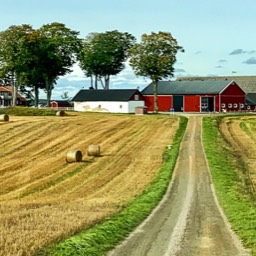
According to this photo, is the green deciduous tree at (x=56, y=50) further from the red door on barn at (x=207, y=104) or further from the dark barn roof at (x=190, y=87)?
the red door on barn at (x=207, y=104)

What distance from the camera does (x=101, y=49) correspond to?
420ft

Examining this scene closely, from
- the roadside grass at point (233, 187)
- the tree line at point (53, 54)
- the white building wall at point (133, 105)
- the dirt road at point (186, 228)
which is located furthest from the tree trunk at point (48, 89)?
the dirt road at point (186, 228)

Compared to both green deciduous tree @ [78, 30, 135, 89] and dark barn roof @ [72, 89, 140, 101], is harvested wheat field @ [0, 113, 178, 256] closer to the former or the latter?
dark barn roof @ [72, 89, 140, 101]

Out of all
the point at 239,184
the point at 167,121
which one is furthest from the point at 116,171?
the point at 167,121

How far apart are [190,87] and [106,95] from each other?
14273 mm

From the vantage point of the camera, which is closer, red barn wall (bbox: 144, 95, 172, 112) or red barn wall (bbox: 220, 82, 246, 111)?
red barn wall (bbox: 220, 82, 246, 111)

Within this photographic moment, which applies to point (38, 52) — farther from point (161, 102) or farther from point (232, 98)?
point (232, 98)

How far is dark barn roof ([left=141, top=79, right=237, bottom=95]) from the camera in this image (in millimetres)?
104188

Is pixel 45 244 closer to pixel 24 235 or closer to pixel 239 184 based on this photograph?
pixel 24 235

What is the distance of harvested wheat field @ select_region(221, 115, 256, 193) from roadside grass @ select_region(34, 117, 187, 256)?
6248mm

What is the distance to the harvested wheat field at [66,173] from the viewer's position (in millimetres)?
16641

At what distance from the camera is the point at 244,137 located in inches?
2229

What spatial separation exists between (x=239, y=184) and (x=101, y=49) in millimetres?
100468

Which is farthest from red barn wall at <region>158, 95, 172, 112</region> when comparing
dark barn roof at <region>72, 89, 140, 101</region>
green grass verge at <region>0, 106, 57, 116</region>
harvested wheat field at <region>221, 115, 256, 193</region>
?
green grass verge at <region>0, 106, 57, 116</region>
